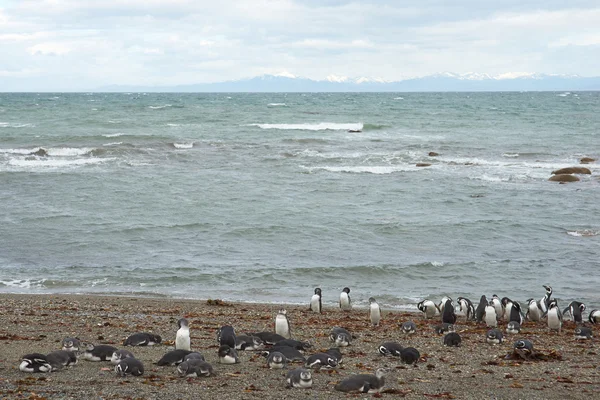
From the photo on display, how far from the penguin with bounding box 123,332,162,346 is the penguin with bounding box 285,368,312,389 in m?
2.96

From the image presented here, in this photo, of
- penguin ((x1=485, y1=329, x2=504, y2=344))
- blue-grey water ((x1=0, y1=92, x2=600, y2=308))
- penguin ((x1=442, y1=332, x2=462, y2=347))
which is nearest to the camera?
penguin ((x1=442, y1=332, x2=462, y2=347))

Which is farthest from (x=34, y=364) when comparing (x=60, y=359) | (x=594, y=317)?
(x=594, y=317)

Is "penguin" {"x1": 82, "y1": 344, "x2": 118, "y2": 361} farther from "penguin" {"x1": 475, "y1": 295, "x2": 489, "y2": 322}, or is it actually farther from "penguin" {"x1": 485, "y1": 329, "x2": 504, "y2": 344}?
"penguin" {"x1": 475, "y1": 295, "x2": 489, "y2": 322}

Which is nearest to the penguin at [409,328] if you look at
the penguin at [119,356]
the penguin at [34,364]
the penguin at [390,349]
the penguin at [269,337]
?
the penguin at [390,349]

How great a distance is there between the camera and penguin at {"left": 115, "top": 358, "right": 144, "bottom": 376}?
353 inches

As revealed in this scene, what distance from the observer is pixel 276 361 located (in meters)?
9.55

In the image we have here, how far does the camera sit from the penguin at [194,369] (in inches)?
354

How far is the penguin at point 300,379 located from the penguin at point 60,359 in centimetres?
285

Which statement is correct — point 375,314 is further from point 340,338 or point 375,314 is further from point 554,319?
point 554,319

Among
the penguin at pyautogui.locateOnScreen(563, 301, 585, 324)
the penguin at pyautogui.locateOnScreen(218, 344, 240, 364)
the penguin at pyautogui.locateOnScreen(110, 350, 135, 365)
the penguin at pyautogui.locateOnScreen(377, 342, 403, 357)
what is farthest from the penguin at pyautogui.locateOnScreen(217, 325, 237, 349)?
the penguin at pyautogui.locateOnScreen(563, 301, 585, 324)

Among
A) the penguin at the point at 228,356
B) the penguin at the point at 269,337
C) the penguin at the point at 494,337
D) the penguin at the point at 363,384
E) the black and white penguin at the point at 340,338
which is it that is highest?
the penguin at the point at 363,384

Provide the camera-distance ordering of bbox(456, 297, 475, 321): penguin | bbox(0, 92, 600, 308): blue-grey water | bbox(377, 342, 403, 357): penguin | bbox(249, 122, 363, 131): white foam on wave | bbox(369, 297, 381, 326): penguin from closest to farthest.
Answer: bbox(377, 342, 403, 357): penguin < bbox(369, 297, 381, 326): penguin < bbox(456, 297, 475, 321): penguin < bbox(0, 92, 600, 308): blue-grey water < bbox(249, 122, 363, 131): white foam on wave

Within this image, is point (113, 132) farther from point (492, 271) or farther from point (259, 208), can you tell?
point (492, 271)

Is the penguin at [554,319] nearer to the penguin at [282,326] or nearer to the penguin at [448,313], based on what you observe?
the penguin at [448,313]
